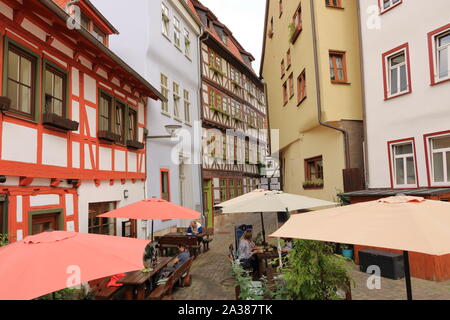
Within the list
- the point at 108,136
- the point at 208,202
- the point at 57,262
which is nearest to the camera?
the point at 57,262

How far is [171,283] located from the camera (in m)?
6.95

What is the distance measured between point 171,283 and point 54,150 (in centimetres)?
370

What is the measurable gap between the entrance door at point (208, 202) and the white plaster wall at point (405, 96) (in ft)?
32.8

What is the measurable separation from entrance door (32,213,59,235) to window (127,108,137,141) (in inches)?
169

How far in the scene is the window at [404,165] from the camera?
10.3 meters

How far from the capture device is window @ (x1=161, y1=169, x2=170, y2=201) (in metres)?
14.4

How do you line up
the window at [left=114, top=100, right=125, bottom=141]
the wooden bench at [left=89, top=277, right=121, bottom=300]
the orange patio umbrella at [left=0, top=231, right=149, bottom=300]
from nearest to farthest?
1. the orange patio umbrella at [left=0, top=231, right=149, bottom=300]
2. the wooden bench at [left=89, top=277, right=121, bottom=300]
3. the window at [left=114, top=100, right=125, bottom=141]

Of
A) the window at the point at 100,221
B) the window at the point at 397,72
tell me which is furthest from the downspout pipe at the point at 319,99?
the window at the point at 100,221

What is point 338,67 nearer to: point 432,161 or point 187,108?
point 432,161

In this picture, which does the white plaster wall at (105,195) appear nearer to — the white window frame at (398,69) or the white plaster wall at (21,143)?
the white plaster wall at (21,143)

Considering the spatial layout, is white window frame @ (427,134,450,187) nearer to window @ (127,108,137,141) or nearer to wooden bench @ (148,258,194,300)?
wooden bench @ (148,258,194,300)

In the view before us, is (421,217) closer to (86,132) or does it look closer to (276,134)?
(86,132)

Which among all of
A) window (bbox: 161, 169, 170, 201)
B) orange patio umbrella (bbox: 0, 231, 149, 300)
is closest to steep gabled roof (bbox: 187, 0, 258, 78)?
window (bbox: 161, 169, 170, 201)

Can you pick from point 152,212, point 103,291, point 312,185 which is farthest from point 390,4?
point 103,291
